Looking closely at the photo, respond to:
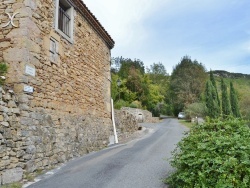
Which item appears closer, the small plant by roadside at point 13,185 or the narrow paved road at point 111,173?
the small plant by roadside at point 13,185

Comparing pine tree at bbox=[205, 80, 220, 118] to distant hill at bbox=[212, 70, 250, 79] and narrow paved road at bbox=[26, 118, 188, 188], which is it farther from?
distant hill at bbox=[212, 70, 250, 79]

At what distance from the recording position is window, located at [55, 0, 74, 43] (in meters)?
8.33

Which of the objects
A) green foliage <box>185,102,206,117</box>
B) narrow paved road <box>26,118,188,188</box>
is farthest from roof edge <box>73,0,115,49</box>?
green foliage <box>185,102,206,117</box>

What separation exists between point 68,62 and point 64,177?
12.9 feet

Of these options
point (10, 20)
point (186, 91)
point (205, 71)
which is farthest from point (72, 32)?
point (205, 71)

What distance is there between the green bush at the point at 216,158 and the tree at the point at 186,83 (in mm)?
32573

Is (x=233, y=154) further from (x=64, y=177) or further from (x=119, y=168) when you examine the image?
(x=64, y=177)

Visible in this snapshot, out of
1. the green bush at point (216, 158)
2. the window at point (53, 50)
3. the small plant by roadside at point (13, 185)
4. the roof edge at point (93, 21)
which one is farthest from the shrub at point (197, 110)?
the small plant by roadside at point (13, 185)

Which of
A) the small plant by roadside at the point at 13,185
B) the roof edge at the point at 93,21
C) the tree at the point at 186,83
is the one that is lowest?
the small plant by roadside at the point at 13,185

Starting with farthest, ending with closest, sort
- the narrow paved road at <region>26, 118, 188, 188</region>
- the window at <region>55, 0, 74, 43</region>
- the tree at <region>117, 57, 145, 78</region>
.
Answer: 1. the tree at <region>117, 57, 145, 78</region>
2. the window at <region>55, 0, 74, 43</region>
3. the narrow paved road at <region>26, 118, 188, 188</region>

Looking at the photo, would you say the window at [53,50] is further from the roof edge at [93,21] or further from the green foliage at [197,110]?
the green foliage at [197,110]

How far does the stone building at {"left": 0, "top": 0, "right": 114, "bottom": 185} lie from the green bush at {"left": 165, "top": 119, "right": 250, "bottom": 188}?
3467 mm

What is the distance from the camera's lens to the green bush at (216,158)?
407cm

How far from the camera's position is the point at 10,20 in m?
6.49
